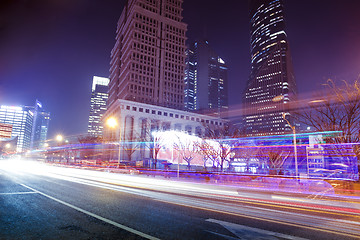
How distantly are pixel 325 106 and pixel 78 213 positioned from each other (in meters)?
19.9

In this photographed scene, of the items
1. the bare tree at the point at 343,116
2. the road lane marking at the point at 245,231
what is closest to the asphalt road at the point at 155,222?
the road lane marking at the point at 245,231

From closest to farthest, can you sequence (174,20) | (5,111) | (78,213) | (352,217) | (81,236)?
(81,236), (78,213), (352,217), (174,20), (5,111)

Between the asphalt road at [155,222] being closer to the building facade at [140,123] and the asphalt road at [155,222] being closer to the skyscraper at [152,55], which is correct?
the building facade at [140,123]

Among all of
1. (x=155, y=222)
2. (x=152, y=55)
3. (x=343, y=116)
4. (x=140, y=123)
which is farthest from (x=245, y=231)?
(x=152, y=55)

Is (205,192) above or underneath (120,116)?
underneath

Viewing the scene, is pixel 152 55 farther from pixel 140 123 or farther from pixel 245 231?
pixel 245 231

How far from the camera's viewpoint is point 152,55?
116 m

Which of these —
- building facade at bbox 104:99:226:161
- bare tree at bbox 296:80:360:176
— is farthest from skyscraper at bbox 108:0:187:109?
bare tree at bbox 296:80:360:176

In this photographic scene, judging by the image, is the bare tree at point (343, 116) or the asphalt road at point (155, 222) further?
the bare tree at point (343, 116)

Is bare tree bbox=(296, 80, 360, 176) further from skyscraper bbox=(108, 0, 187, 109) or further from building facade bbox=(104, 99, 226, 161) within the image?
skyscraper bbox=(108, 0, 187, 109)

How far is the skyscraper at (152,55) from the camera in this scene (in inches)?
4350

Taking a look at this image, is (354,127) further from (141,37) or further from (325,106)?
(141,37)

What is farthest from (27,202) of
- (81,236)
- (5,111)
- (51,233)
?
(5,111)

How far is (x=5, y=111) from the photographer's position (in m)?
157
